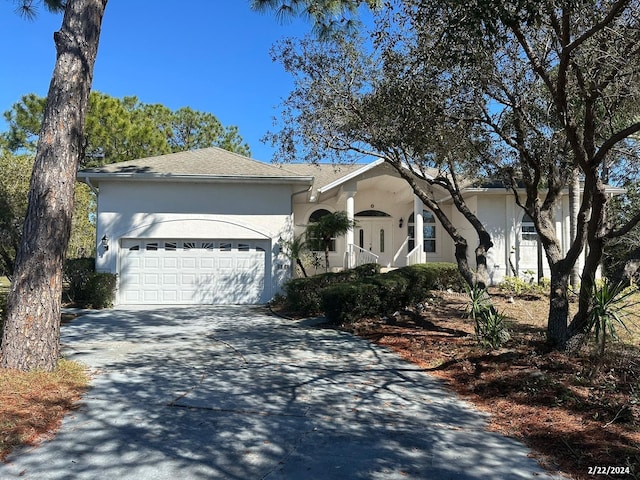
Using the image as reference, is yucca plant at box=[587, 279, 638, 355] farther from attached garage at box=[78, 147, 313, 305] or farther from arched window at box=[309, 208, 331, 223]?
arched window at box=[309, 208, 331, 223]

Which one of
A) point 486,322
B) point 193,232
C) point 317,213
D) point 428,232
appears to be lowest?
point 486,322

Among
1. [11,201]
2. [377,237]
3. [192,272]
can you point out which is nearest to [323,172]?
[377,237]

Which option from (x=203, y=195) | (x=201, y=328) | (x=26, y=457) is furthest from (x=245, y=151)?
(x=26, y=457)

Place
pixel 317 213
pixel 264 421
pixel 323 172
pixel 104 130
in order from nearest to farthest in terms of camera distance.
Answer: pixel 264 421 → pixel 317 213 → pixel 323 172 → pixel 104 130

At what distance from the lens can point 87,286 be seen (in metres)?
13.3

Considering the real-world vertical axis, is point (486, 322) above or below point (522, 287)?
below

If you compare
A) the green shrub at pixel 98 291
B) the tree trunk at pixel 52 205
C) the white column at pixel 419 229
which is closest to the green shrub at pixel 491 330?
the tree trunk at pixel 52 205

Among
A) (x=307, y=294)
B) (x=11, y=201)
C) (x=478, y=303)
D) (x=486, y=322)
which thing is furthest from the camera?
(x=11, y=201)

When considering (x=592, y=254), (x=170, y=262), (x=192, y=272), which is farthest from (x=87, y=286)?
(x=592, y=254)

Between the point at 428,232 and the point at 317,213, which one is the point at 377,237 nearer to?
the point at 428,232

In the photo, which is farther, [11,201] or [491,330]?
[11,201]
